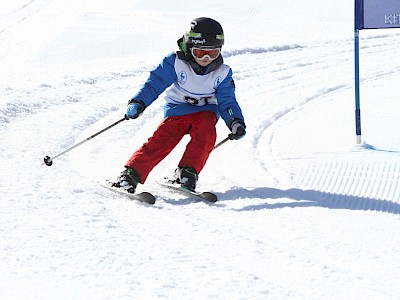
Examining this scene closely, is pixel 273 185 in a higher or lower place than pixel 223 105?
lower

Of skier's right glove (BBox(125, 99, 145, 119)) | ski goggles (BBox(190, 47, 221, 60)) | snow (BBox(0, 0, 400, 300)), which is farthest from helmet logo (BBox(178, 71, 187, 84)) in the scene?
snow (BBox(0, 0, 400, 300))

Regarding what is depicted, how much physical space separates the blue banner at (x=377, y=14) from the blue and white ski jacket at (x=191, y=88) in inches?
58.6

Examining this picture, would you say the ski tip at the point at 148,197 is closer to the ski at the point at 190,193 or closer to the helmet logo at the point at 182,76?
the ski at the point at 190,193

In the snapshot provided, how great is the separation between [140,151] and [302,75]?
5.17m

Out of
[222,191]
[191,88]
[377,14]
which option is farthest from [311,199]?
[377,14]

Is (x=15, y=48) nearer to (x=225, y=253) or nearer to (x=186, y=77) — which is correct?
(x=186, y=77)

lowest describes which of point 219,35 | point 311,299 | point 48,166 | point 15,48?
point 311,299

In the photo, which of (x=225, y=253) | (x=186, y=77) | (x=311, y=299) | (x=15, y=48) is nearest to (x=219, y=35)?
(x=186, y=77)

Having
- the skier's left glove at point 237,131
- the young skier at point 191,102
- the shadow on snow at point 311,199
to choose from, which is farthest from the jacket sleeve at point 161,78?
the shadow on snow at point 311,199

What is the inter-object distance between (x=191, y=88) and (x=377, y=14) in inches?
71.8

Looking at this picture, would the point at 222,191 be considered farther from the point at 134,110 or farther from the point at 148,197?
the point at 134,110

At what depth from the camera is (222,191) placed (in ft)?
15.1

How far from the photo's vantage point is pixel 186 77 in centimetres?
496

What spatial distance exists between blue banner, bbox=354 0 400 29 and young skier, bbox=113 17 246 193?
4.92 feet
